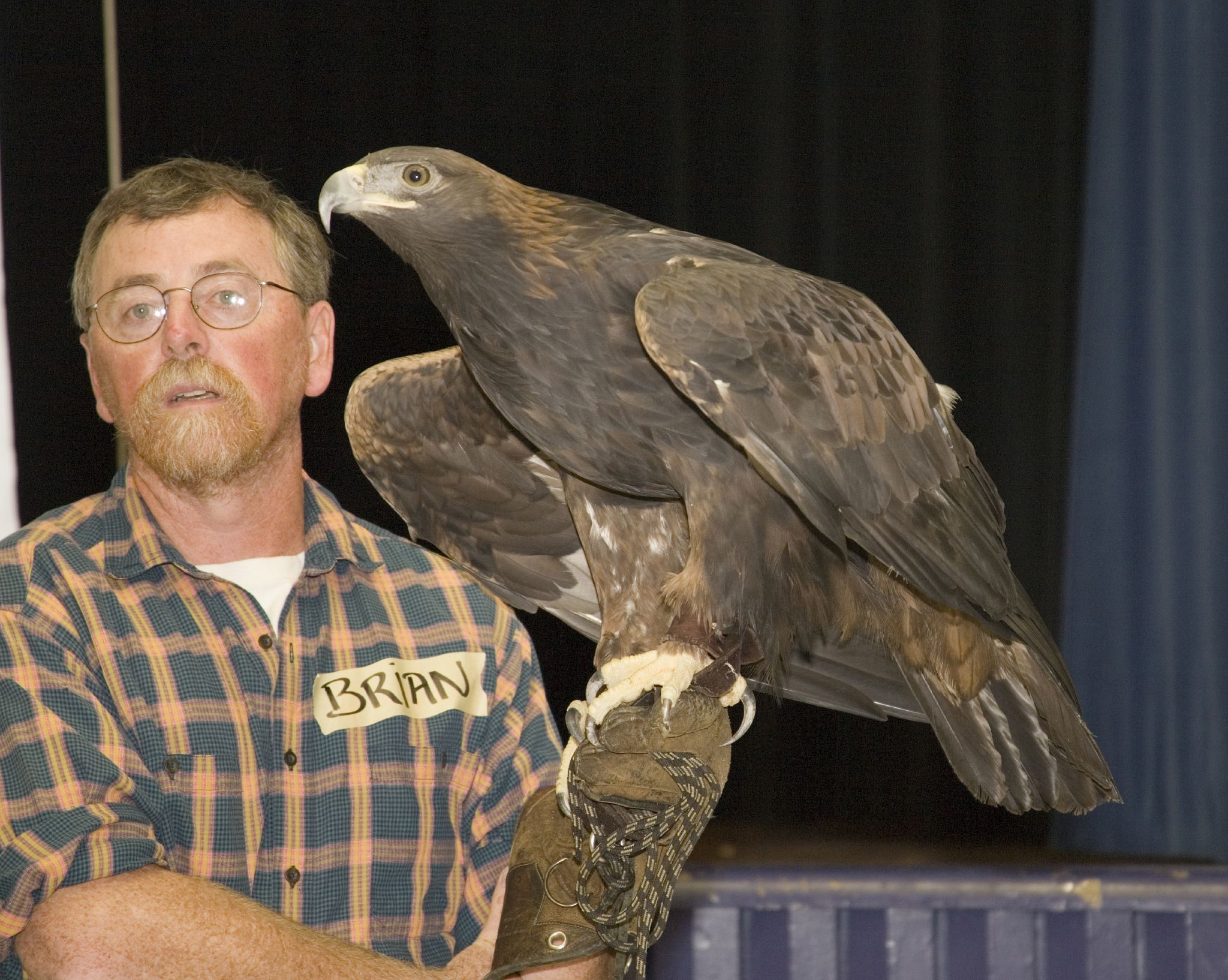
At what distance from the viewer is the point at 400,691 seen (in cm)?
207

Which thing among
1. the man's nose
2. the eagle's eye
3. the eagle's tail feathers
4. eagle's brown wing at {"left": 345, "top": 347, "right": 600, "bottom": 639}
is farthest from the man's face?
the eagle's tail feathers

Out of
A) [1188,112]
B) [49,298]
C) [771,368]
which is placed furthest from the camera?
[1188,112]

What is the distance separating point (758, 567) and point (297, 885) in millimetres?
845

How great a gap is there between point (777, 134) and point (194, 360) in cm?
255

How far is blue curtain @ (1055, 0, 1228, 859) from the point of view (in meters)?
3.92

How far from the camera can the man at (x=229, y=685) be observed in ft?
5.64

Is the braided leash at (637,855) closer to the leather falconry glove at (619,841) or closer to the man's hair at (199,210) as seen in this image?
the leather falconry glove at (619,841)

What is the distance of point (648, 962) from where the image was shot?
304cm

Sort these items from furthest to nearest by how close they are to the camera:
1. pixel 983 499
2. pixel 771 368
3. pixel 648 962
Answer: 1. pixel 648 962
2. pixel 983 499
3. pixel 771 368

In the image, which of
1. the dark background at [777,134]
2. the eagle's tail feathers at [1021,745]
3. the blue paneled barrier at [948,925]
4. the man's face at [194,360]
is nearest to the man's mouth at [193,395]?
the man's face at [194,360]

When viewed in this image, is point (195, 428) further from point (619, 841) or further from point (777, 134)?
point (777, 134)

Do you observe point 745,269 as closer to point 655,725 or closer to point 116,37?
point 655,725

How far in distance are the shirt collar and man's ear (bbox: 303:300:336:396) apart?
179 millimetres

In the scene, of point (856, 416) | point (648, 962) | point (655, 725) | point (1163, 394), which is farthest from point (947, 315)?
→ point (655, 725)
